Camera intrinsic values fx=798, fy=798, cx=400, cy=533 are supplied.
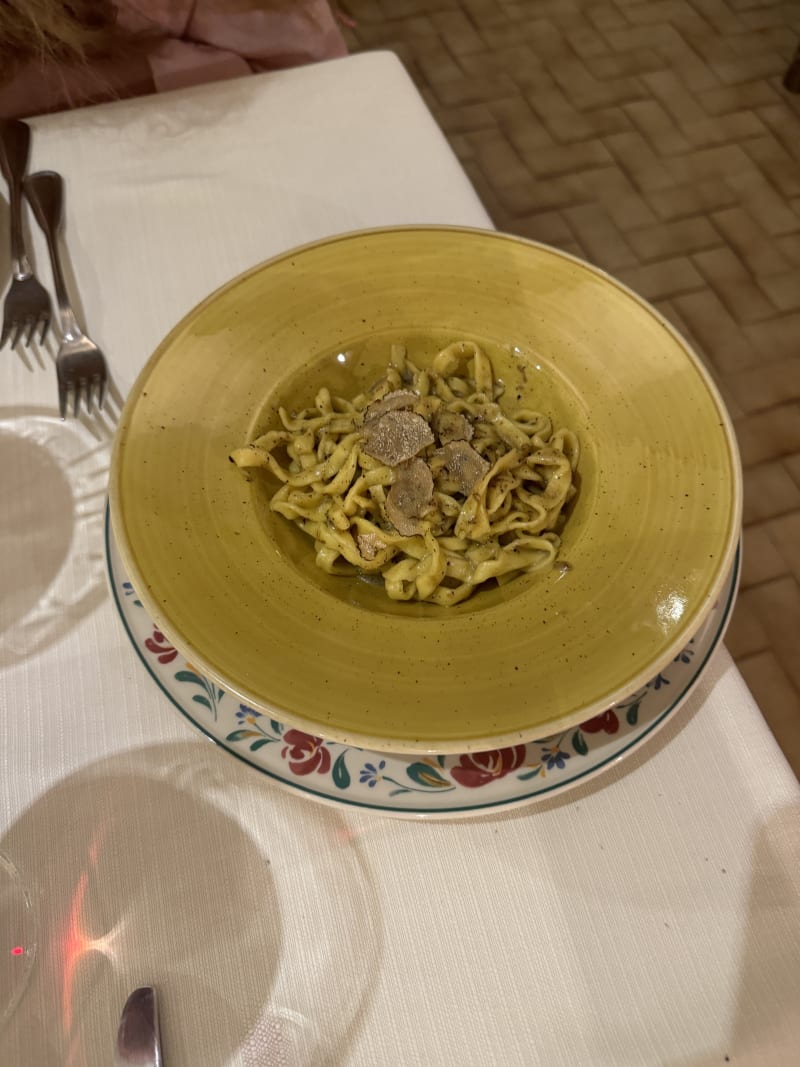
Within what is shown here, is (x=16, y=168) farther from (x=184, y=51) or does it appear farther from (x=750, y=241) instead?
(x=750, y=241)

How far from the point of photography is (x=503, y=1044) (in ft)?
2.14

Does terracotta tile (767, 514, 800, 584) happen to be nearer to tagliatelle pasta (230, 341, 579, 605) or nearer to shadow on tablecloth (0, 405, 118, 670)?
tagliatelle pasta (230, 341, 579, 605)

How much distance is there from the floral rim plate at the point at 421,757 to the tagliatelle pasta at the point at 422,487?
177 mm

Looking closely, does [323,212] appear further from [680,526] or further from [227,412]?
[680,526]

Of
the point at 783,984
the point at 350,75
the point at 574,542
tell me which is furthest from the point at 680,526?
the point at 350,75

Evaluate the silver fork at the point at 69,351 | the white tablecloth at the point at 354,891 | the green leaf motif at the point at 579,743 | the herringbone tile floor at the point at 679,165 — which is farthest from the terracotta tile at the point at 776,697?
the silver fork at the point at 69,351

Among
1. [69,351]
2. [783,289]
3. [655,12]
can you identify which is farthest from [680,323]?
[69,351]

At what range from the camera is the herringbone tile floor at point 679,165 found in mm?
1929

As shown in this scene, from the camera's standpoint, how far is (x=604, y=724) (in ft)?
2.46

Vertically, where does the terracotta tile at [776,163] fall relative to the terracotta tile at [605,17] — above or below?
below

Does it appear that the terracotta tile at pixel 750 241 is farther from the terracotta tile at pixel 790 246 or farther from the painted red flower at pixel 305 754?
the painted red flower at pixel 305 754

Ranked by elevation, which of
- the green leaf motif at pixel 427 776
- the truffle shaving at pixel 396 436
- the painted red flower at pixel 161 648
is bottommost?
the painted red flower at pixel 161 648

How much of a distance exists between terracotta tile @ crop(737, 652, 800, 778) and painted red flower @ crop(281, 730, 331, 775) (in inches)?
48.4

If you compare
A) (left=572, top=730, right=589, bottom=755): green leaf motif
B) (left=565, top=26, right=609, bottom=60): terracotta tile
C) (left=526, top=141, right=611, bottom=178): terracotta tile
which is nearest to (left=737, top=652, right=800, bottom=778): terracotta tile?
(left=572, top=730, right=589, bottom=755): green leaf motif
